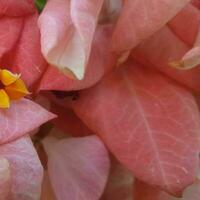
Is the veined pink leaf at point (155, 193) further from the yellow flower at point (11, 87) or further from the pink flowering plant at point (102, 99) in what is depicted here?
the yellow flower at point (11, 87)

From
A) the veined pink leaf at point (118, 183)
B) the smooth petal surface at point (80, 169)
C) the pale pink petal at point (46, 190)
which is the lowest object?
the veined pink leaf at point (118, 183)

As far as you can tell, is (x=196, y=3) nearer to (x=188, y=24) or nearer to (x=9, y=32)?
(x=188, y=24)

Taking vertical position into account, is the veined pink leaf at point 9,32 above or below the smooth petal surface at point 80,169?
above

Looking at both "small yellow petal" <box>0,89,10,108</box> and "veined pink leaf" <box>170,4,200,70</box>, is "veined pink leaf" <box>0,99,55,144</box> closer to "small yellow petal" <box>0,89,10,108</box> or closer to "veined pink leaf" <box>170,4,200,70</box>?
"small yellow petal" <box>0,89,10,108</box>

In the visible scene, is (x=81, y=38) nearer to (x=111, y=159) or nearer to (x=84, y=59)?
(x=84, y=59)

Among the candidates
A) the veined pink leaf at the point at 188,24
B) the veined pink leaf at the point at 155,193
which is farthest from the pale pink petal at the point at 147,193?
the veined pink leaf at the point at 188,24

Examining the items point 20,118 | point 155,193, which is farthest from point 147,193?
point 20,118
